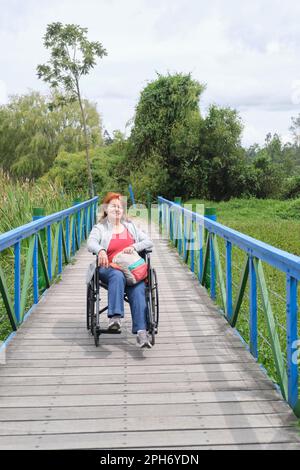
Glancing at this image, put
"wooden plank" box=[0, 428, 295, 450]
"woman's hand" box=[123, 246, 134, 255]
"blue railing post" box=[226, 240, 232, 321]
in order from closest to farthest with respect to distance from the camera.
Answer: "wooden plank" box=[0, 428, 295, 450] → "woman's hand" box=[123, 246, 134, 255] → "blue railing post" box=[226, 240, 232, 321]

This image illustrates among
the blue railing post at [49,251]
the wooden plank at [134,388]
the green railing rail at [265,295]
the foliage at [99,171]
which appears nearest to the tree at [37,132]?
the foliage at [99,171]

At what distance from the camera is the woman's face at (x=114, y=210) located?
17.1 feet

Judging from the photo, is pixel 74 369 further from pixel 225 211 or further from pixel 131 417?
pixel 225 211

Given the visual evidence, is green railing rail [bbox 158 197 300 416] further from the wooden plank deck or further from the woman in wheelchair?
the woman in wheelchair

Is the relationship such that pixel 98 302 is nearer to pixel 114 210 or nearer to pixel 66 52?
pixel 114 210

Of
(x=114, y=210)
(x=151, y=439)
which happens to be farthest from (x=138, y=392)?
(x=114, y=210)

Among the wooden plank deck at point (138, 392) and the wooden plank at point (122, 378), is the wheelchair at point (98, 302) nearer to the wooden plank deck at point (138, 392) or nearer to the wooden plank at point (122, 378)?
the wooden plank deck at point (138, 392)

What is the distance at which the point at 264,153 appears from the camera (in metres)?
29.1

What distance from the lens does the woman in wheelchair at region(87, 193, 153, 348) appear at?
4.63 metres

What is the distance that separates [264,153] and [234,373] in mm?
25795

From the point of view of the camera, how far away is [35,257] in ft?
20.6

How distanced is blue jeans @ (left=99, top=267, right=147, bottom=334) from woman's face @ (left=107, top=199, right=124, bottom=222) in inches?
23.1

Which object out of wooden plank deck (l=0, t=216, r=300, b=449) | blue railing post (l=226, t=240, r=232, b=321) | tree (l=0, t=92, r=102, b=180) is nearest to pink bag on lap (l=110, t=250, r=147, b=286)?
wooden plank deck (l=0, t=216, r=300, b=449)
